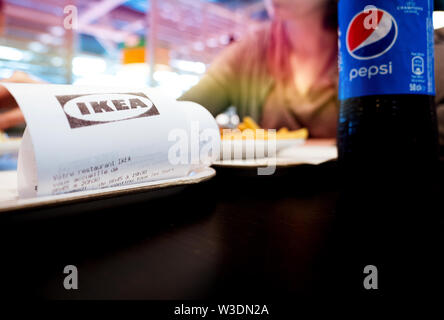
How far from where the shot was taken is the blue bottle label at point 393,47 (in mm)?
321

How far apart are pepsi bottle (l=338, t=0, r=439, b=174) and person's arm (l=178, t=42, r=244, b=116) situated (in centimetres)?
110

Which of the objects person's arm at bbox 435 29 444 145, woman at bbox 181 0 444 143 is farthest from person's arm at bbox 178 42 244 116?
person's arm at bbox 435 29 444 145

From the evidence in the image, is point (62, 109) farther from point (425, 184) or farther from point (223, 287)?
point (425, 184)

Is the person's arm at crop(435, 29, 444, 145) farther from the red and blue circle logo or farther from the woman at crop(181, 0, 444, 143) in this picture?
the woman at crop(181, 0, 444, 143)

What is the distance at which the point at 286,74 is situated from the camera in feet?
4.45

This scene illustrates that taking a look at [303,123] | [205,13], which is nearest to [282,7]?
[303,123]

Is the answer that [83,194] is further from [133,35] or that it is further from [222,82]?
[133,35]

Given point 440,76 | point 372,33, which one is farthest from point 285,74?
point 372,33

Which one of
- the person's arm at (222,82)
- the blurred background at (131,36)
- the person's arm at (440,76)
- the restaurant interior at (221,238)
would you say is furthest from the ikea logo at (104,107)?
the blurred background at (131,36)

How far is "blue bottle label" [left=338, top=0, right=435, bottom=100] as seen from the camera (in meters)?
0.32

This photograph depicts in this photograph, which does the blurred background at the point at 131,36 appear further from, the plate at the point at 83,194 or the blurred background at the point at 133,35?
the plate at the point at 83,194

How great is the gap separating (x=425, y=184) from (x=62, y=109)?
386 mm

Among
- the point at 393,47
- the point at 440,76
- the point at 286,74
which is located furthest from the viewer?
the point at 286,74

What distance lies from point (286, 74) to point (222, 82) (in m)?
0.32
